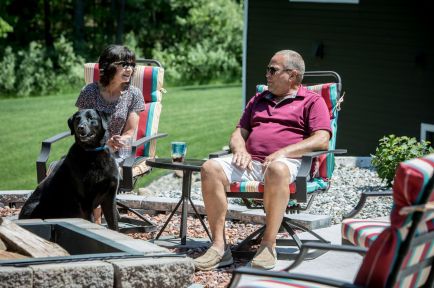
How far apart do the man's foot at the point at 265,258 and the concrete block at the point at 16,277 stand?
1672 millimetres

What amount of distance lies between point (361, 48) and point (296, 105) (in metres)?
7.18

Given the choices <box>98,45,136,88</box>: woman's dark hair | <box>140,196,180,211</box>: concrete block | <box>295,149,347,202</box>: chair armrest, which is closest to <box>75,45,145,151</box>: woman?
<box>98,45,136,88</box>: woman's dark hair

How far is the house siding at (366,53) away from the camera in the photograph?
12.0 meters

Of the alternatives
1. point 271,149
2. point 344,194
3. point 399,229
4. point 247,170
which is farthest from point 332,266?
point 344,194

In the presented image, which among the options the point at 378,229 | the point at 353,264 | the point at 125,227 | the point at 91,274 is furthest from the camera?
the point at 125,227

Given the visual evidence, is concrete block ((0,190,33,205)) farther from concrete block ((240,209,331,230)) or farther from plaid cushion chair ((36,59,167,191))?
concrete block ((240,209,331,230))

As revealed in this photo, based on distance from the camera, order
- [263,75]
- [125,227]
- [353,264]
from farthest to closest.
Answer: [263,75], [125,227], [353,264]

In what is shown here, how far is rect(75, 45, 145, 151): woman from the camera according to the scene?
659 cm

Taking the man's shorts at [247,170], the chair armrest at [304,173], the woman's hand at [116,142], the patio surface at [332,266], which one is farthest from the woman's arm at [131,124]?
the patio surface at [332,266]

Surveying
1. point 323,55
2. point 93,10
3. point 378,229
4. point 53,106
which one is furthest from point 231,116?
point 378,229

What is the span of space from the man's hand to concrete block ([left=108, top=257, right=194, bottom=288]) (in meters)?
1.33

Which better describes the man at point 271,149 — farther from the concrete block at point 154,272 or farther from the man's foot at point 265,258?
the concrete block at point 154,272

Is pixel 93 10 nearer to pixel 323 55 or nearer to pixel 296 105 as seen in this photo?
pixel 323 55

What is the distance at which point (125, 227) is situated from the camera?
6.54 metres
